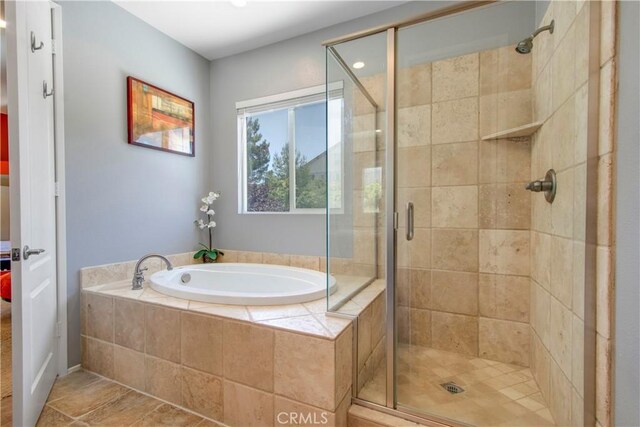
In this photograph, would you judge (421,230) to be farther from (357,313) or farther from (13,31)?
(13,31)

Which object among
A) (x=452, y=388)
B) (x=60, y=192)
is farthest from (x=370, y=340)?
(x=60, y=192)

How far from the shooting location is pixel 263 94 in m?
2.77

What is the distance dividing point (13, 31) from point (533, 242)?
Answer: 2.82 meters

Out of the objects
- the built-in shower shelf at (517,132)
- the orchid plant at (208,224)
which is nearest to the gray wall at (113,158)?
the orchid plant at (208,224)

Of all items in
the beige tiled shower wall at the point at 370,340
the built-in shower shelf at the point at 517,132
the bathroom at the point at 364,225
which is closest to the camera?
the bathroom at the point at 364,225

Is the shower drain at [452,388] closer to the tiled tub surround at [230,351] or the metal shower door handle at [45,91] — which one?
the tiled tub surround at [230,351]

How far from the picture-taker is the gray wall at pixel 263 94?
8.21 ft

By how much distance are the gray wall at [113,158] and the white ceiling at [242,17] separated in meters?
0.17

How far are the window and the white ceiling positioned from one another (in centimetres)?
52

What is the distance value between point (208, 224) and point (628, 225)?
9.56 ft

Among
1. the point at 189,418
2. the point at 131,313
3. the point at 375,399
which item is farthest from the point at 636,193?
the point at 131,313

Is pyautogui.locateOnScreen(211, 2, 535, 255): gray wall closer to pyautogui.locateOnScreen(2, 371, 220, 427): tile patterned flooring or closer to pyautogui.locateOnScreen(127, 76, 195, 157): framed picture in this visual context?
pyautogui.locateOnScreen(127, 76, 195, 157): framed picture

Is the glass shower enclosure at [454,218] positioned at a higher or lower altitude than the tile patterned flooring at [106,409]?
higher

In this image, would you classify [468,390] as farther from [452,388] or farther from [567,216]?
[567,216]
